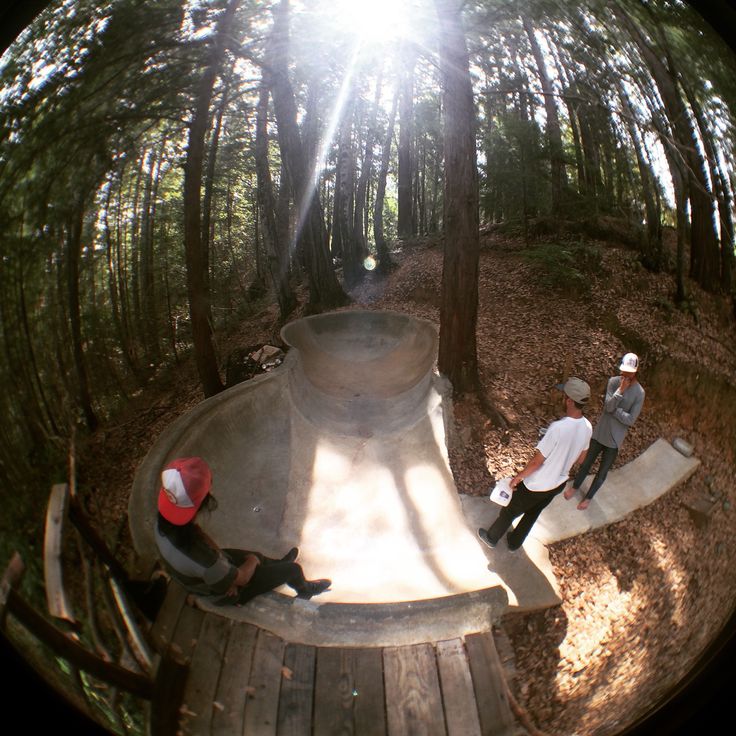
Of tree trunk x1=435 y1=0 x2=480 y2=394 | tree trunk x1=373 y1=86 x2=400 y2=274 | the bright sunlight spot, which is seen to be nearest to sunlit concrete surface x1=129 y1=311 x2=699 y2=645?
tree trunk x1=435 y1=0 x2=480 y2=394

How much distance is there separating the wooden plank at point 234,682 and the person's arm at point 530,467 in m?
1.01

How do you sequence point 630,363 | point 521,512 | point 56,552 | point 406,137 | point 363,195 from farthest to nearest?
point 406,137 → point 363,195 → point 521,512 → point 630,363 → point 56,552

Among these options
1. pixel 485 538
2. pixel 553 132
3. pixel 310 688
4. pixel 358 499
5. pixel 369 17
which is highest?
pixel 369 17

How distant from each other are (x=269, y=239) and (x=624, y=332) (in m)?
1.37

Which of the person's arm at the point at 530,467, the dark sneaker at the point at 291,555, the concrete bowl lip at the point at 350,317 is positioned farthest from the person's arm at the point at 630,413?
the dark sneaker at the point at 291,555

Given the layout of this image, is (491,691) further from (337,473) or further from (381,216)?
(381,216)

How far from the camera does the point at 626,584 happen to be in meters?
1.19

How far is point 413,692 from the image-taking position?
109 centimetres

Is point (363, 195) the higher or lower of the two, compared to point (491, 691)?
higher

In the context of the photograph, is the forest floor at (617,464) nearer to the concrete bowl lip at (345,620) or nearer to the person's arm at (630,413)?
the person's arm at (630,413)

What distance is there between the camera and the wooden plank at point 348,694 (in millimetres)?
1084

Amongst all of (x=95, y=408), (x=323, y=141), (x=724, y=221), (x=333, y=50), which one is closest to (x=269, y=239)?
(x=323, y=141)

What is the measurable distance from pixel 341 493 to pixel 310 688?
0.56m

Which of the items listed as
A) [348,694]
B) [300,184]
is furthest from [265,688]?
[300,184]
